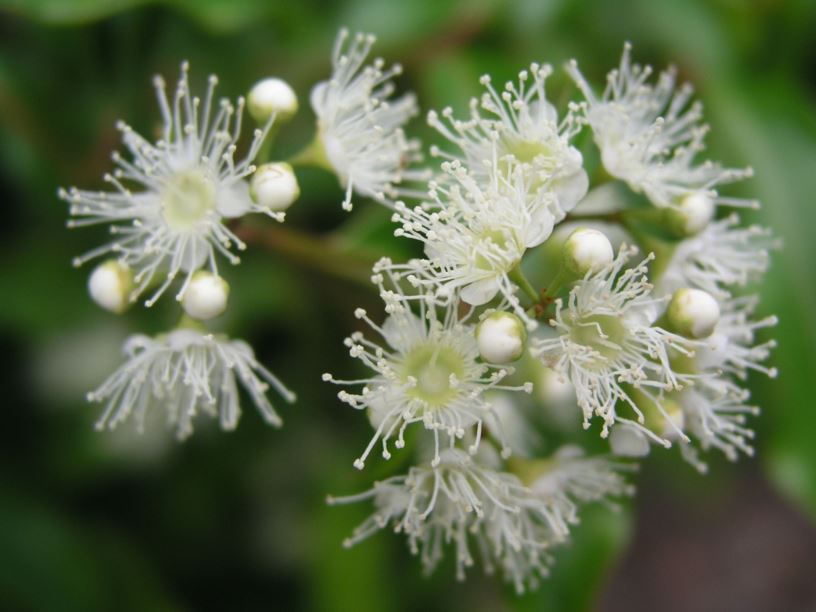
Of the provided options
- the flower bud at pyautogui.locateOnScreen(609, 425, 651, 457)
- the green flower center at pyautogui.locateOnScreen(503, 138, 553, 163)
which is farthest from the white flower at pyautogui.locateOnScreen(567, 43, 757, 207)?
the flower bud at pyautogui.locateOnScreen(609, 425, 651, 457)

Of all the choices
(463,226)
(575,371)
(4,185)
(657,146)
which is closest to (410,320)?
(463,226)

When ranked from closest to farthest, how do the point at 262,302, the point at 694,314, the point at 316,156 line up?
the point at 694,314
the point at 316,156
the point at 262,302

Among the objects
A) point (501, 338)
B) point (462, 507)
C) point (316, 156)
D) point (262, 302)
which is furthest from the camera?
point (262, 302)

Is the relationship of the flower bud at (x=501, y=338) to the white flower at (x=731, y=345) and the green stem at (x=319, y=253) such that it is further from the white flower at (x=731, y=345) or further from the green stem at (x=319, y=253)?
the green stem at (x=319, y=253)

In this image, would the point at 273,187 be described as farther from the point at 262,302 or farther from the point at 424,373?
the point at 262,302

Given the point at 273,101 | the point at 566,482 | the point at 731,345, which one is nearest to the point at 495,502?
the point at 566,482
